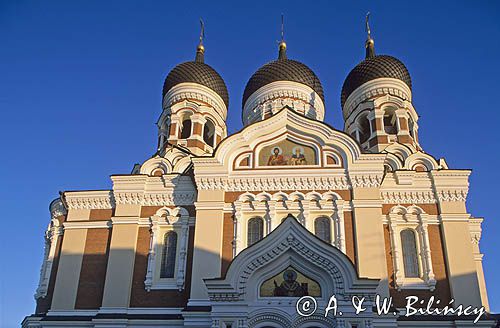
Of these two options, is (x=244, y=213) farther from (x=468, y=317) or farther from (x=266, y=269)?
(x=468, y=317)

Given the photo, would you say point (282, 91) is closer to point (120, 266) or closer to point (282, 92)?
point (282, 92)

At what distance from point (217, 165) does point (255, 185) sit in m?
1.18

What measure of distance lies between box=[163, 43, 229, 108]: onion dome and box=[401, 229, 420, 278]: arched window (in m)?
10.0

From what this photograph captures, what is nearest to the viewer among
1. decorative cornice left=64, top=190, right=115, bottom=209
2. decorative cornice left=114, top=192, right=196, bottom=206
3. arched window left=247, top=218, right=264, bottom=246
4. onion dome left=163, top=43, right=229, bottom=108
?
arched window left=247, top=218, right=264, bottom=246

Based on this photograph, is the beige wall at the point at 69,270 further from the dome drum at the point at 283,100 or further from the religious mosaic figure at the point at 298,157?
the dome drum at the point at 283,100

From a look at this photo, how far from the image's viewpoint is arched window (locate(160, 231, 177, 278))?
1384cm

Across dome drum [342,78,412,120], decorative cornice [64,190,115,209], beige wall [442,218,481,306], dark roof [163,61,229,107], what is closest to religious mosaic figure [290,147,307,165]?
beige wall [442,218,481,306]

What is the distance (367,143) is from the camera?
61.2 feet

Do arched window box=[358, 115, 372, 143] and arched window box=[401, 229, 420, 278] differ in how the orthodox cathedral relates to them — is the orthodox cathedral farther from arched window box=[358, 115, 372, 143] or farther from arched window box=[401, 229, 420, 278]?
arched window box=[358, 115, 372, 143]

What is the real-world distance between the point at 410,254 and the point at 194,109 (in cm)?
955

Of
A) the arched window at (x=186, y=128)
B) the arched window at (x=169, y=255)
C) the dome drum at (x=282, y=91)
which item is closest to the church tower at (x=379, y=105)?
the dome drum at (x=282, y=91)

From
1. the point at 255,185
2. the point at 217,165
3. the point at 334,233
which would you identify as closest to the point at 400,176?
the point at 334,233

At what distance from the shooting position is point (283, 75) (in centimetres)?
2038

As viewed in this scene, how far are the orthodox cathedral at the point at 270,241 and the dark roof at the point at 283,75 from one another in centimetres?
562
